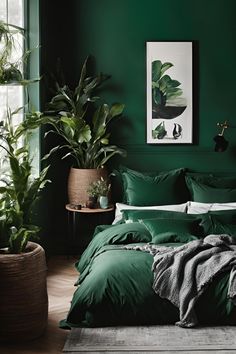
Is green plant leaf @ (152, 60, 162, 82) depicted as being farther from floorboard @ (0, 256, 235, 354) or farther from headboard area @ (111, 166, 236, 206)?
floorboard @ (0, 256, 235, 354)

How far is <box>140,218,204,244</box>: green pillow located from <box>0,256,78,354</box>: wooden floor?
0.94 metres

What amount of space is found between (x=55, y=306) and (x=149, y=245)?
962 mm

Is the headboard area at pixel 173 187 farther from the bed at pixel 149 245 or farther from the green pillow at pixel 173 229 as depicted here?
the green pillow at pixel 173 229

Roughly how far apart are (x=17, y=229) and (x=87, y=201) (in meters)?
2.29

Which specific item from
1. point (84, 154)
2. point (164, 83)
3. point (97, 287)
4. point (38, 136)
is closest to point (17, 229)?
point (97, 287)

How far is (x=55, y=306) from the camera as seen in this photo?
5.92 metres

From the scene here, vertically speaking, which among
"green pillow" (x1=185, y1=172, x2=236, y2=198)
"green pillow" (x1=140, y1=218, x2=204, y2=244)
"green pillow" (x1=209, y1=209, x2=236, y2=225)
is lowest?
"green pillow" (x1=140, y1=218, x2=204, y2=244)

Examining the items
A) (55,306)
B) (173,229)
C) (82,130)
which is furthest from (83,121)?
(55,306)

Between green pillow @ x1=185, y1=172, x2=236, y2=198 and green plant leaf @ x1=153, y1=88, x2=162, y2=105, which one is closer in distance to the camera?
green pillow @ x1=185, y1=172, x2=236, y2=198

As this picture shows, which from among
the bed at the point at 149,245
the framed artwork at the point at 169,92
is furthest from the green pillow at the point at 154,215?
the framed artwork at the point at 169,92

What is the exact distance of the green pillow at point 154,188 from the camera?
7441 mm

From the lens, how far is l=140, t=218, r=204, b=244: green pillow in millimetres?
6219

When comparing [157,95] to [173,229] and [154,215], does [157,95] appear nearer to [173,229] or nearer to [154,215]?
[154,215]

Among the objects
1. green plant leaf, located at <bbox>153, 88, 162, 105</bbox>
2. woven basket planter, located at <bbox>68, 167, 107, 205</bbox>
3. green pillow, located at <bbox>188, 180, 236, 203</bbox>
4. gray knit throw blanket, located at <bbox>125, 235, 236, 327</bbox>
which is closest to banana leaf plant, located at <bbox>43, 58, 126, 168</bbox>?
woven basket planter, located at <bbox>68, 167, 107, 205</bbox>
